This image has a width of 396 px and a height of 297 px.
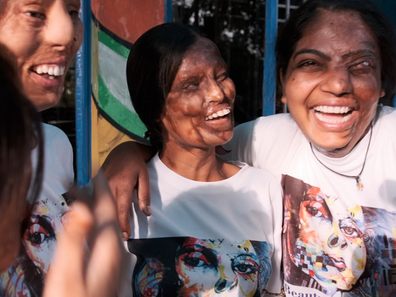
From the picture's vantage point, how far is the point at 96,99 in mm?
3203

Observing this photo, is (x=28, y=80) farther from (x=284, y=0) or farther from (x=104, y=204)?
(x=284, y=0)

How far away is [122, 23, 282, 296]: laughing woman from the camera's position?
1579 millimetres

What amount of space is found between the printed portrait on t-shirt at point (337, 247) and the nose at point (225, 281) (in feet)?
0.97

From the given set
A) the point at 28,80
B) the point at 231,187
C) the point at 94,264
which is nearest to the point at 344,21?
the point at 231,187

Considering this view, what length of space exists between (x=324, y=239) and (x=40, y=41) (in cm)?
130

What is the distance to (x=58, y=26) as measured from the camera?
1.40m

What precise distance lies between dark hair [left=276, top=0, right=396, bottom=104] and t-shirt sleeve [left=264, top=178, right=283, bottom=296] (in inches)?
24.0

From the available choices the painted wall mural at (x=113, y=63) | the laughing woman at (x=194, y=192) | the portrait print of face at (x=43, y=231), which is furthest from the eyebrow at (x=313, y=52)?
the painted wall mural at (x=113, y=63)

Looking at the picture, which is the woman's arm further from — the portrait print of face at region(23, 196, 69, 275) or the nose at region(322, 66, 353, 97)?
the nose at region(322, 66, 353, 97)

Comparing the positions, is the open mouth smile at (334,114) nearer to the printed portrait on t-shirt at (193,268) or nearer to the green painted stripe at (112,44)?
the printed portrait on t-shirt at (193,268)

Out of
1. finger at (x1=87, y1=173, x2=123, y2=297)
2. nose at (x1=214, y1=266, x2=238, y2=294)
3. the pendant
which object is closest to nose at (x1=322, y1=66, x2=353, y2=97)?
the pendant

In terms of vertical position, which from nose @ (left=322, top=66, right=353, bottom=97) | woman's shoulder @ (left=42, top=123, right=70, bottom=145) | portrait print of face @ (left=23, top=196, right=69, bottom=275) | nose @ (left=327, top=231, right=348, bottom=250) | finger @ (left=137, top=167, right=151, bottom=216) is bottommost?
nose @ (left=327, top=231, right=348, bottom=250)

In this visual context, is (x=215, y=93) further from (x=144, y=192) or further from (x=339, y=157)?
(x=339, y=157)

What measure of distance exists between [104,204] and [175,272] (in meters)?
0.65
